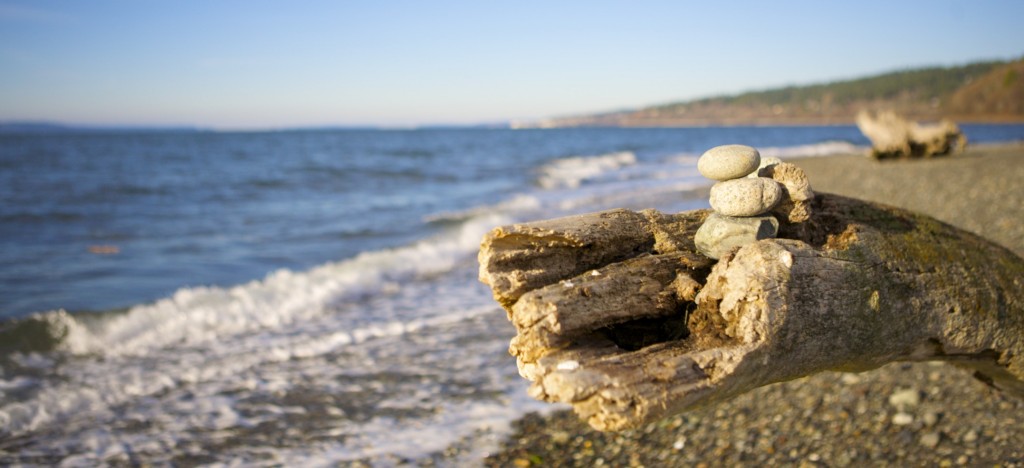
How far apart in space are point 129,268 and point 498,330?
7891 millimetres

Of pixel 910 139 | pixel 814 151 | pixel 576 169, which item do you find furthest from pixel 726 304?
pixel 814 151

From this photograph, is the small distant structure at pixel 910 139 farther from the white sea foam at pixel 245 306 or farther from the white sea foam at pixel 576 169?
the white sea foam at pixel 245 306

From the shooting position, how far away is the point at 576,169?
1344 inches

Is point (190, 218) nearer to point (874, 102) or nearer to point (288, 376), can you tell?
point (288, 376)

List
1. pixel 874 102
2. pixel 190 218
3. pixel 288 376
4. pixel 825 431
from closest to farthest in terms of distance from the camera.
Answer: pixel 825 431
pixel 288 376
pixel 190 218
pixel 874 102

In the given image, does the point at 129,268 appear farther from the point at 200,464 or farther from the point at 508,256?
the point at 508,256

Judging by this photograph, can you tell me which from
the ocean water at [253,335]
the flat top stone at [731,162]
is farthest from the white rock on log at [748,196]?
the ocean water at [253,335]

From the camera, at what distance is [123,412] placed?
556 cm

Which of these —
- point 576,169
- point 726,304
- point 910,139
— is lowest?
point 576,169

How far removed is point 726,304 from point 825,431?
7.81 feet

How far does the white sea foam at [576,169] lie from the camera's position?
1040 inches

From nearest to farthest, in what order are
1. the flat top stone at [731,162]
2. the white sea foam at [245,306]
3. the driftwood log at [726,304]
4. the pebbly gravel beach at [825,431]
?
the driftwood log at [726,304], the flat top stone at [731,162], the pebbly gravel beach at [825,431], the white sea foam at [245,306]

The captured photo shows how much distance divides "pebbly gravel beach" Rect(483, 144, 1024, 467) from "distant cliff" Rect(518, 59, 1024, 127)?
10098cm

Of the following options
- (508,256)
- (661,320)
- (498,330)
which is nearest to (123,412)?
(498,330)
